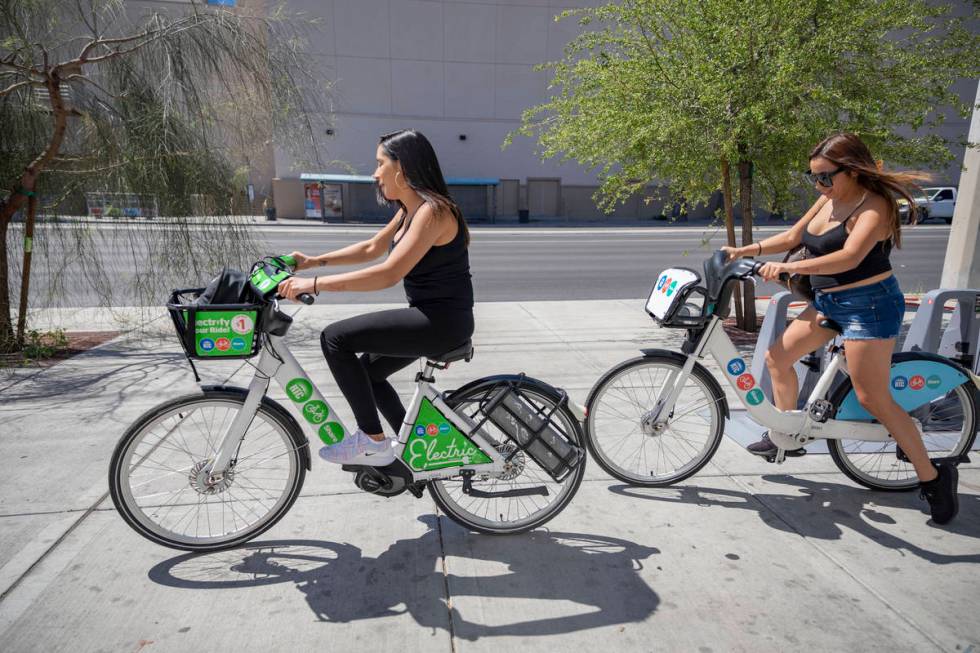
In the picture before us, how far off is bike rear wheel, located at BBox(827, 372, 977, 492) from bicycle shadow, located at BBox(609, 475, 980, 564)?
9 cm

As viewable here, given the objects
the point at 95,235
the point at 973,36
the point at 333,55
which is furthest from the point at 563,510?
the point at 333,55

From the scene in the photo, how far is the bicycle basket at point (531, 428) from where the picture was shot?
3186 millimetres

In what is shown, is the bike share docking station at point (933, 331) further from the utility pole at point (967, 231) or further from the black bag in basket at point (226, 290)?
the utility pole at point (967, 231)

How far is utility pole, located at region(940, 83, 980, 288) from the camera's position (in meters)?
7.67

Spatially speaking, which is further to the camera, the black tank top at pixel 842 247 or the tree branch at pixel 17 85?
the tree branch at pixel 17 85

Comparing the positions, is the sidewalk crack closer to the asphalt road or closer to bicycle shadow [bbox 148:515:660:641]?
bicycle shadow [bbox 148:515:660:641]

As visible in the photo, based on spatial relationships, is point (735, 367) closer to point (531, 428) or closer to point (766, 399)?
point (766, 399)

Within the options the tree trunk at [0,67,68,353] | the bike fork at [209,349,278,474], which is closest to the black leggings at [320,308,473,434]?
the bike fork at [209,349,278,474]

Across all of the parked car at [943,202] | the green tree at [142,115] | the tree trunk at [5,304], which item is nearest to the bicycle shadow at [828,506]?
the green tree at [142,115]

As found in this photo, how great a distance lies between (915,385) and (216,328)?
360cm

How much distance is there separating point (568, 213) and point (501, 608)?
37.8 metres

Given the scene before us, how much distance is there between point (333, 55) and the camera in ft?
112

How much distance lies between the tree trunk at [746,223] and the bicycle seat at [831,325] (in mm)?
4135

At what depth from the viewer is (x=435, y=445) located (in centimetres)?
319
